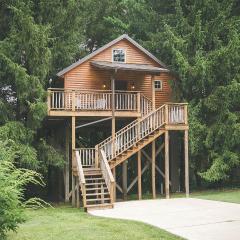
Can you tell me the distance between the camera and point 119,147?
2336 centimetres

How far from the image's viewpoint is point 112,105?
23828 mm

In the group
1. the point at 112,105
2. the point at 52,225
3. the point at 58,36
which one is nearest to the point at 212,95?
the point at 112,105

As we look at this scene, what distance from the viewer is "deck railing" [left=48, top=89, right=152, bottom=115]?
23.0 metres

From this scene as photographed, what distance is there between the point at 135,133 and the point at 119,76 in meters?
4.80

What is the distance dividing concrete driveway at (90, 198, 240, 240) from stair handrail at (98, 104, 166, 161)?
293 cm

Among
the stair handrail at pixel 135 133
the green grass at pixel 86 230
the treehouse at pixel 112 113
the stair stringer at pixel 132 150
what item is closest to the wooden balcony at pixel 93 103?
the treehouse at pixel 112 113

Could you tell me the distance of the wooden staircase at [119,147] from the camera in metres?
21.4

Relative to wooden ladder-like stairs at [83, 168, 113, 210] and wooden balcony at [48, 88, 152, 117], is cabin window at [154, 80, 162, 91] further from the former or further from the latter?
wooden ladder-like stairs at [83, 168, 113, 210]

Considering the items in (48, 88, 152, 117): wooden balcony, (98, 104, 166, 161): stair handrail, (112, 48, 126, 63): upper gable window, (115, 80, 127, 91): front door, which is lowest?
(98, 104, 166, 161): stair handrail

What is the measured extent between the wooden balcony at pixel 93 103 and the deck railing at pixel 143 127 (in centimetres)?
85

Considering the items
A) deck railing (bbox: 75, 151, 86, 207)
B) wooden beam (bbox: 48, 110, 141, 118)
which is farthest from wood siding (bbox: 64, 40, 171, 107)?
deck railing (bbox: 75, 151, 86, 207)

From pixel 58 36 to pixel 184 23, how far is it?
8459 millimetres

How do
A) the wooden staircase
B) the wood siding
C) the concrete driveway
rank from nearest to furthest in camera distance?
the concrete driveway
the wooden staircase
the wood siding

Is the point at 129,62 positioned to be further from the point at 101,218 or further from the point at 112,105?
the point at 101,218
